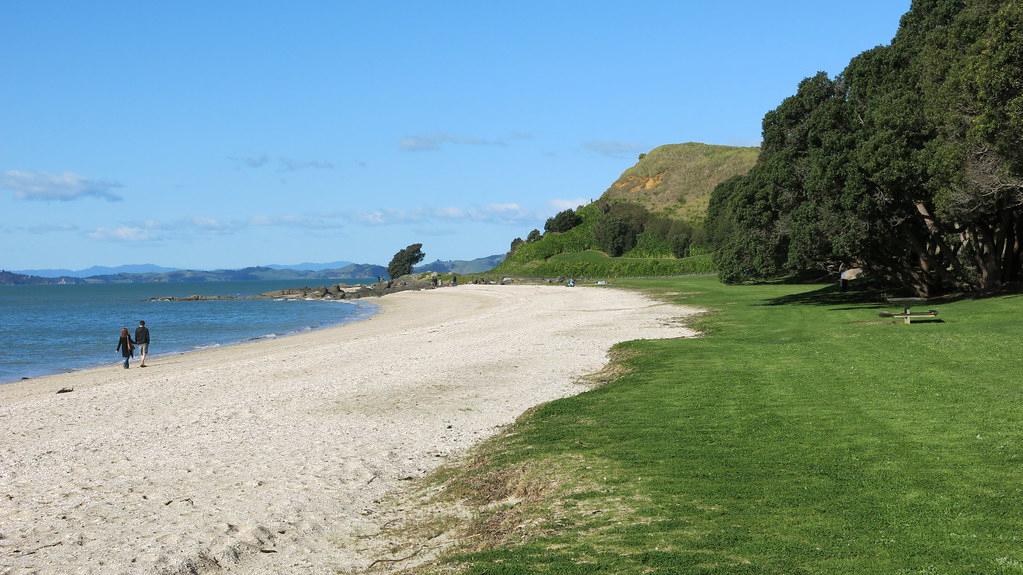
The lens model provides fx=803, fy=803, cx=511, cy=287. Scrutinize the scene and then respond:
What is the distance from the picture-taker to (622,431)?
12664 mm

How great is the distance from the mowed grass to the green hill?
91872 mm

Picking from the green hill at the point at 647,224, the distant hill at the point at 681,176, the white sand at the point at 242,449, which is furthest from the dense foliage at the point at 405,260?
the white sand at the point at 242,449

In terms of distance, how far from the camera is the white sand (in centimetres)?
892

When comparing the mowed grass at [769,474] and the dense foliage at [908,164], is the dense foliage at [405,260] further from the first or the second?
the mowed grass at [769,474]

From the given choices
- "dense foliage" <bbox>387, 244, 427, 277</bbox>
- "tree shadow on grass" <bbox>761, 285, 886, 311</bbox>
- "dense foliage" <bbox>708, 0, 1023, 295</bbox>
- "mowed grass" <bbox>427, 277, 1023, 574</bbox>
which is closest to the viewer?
"mowed grass" <bbox>427, 277, 1023, 574</bbox>

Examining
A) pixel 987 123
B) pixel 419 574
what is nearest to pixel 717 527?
pixel 419 574

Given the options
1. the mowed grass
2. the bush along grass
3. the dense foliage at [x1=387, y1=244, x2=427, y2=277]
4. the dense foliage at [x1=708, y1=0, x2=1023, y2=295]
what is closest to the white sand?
the mowed grass

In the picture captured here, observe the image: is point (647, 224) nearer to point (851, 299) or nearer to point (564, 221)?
point (564, 221)

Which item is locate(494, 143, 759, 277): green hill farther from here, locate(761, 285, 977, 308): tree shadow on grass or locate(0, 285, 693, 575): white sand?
locate(0, 285, 693, 575): white sand

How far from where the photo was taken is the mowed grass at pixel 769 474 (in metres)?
7.12

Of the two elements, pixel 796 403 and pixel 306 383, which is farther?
pixel 306 383

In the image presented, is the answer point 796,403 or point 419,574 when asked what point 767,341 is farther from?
point 419,574

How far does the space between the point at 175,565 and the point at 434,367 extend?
15885 millimetres

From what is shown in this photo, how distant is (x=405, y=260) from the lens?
182625 millimetres
